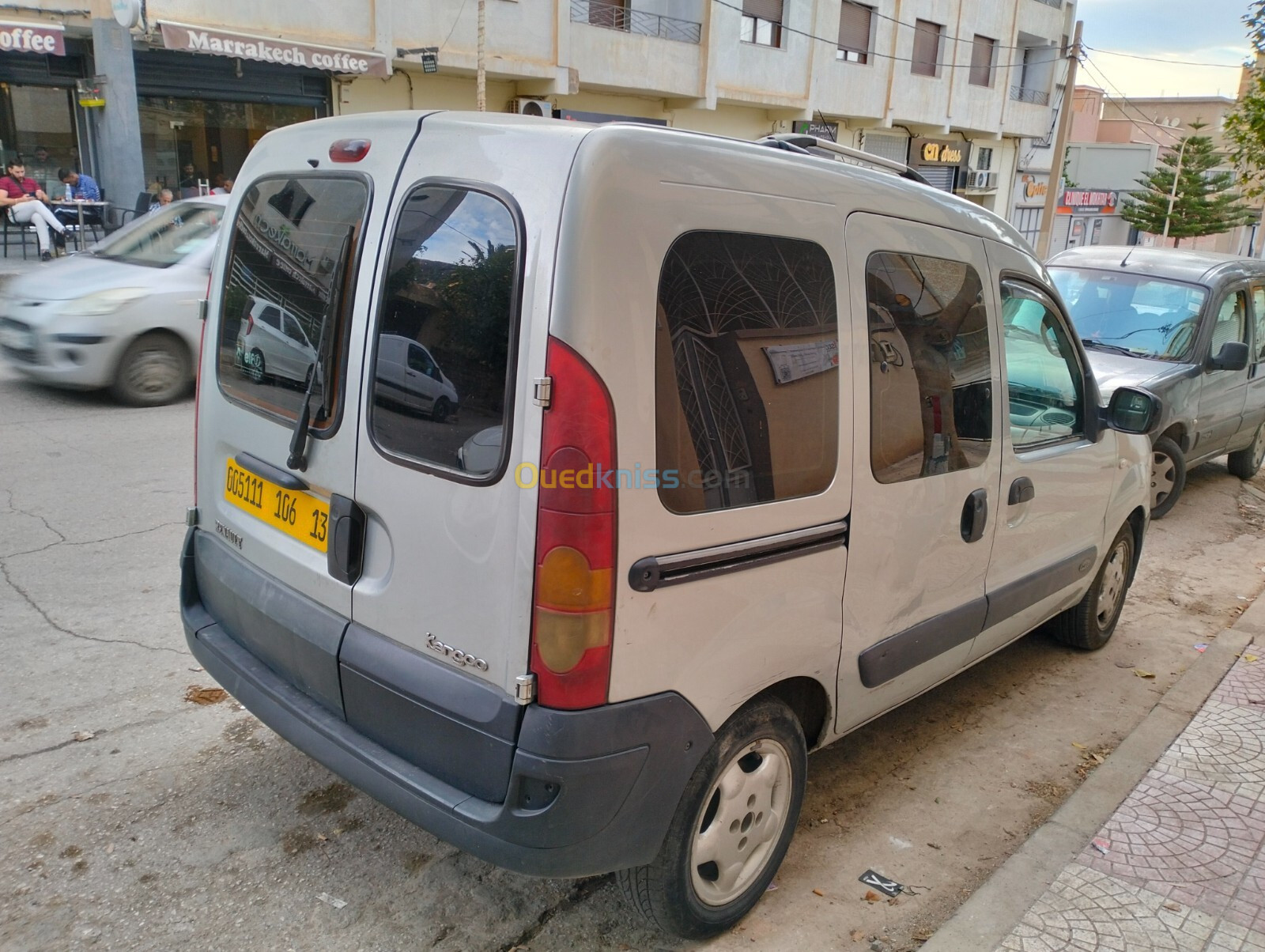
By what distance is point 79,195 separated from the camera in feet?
52.6

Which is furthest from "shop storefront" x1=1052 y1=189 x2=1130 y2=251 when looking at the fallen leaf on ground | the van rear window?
the van rear window

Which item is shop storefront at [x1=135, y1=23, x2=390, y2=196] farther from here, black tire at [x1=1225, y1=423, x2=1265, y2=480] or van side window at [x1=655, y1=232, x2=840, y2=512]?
van side window at [x1=655, y1=232, x2=840, y2=512]

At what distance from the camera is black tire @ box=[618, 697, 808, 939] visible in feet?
8.37

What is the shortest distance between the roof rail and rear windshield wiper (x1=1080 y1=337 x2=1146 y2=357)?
4572 millimetres

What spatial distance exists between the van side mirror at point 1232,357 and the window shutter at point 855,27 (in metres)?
23.2

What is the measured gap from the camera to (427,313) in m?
2.39

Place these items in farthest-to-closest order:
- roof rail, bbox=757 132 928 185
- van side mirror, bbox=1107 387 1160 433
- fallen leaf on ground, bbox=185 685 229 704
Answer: van side mirror, bbox=1107 387 1160 433
fallen leaf on ground, bbox=185 685 229 704
roof rail, bbox=757 132 928 185

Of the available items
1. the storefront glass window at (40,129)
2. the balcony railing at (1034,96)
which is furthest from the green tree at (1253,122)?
the balcony railing at (1034,96)

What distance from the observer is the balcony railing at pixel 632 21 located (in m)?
21.9

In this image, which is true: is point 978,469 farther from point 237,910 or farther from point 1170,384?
point 1170,384

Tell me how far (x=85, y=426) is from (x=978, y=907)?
7.20 m

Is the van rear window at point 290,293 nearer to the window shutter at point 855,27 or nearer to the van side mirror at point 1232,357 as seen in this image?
the van side mirror at point 1232,357

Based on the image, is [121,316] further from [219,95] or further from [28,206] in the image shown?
[219,95]

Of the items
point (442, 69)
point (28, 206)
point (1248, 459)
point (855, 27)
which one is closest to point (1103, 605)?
point (1248, 459)
